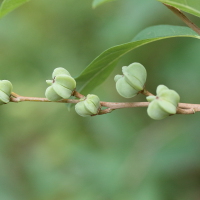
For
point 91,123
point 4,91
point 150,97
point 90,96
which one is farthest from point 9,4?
point 91,123

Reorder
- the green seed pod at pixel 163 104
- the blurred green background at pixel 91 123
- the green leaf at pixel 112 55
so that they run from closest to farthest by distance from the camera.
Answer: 1. the green seed pod at pixel 163 104
2. the green leaf at pixel 112 55
3. the blurred green background at pixel 91 123

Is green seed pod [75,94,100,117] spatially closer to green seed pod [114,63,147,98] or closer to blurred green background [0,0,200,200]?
green seed pod [114,63,147,98]

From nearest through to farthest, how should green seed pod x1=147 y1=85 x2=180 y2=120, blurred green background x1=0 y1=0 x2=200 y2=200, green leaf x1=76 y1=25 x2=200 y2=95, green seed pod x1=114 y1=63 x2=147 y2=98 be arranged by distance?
green seed pod x1=147 y1=85 x2=180 y2=120
green seed pod x1=114 y1=63 x2=147 y2=98
green leaf x1=76 y1=25 x2=200 y2=95
blurred green background x1=0 y1=0 x2=200 y2=200

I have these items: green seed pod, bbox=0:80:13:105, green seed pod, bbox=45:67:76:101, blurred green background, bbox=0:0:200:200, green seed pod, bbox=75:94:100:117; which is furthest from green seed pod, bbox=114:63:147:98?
A: blurred green background, bbox=0:0:200:200

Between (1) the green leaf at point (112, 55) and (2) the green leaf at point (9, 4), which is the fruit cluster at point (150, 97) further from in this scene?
(2) the green leaf at point (9, 4)

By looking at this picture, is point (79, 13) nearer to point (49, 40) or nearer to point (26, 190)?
point (49, 40)

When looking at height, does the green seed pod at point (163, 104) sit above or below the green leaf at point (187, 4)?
below

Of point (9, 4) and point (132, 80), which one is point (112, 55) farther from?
point (9, 4)

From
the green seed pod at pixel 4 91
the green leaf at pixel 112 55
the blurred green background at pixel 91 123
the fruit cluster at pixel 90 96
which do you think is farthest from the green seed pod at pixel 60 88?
the blurred green background at pixel 91 123
